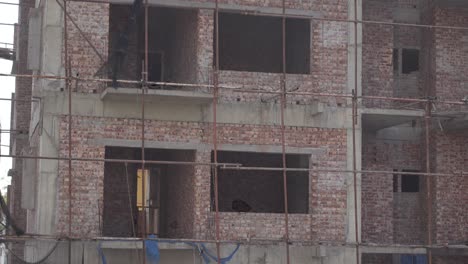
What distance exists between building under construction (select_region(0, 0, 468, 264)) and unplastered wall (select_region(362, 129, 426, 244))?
33 millimetres

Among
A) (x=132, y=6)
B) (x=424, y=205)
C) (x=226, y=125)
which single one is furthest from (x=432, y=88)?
(x=132, y=6)

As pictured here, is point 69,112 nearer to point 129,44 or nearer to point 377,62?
point 129,44

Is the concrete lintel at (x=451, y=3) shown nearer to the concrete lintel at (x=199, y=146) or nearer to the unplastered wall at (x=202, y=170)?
the unplastered wall at (x=202, y=170)

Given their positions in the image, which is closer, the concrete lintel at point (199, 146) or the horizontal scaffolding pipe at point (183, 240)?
the horizontal scaffolding pipe at point (183, 240)

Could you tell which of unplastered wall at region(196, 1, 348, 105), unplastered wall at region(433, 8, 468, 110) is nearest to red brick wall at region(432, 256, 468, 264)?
unplastered wall at region(433, 8, 468, 110)

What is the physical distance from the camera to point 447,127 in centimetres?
2253

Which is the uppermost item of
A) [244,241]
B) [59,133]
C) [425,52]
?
[425,52]

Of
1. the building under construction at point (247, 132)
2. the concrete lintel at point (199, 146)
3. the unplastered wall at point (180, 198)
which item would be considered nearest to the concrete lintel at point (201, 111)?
the building under construction at point (247, 132)

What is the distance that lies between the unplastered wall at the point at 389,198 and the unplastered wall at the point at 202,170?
87.6 inches

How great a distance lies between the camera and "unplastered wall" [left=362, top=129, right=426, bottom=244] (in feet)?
74.5

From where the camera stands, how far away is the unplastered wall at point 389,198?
74.5 ft

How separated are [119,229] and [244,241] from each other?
3.38m

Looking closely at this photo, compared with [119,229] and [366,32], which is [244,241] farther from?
[366,32]

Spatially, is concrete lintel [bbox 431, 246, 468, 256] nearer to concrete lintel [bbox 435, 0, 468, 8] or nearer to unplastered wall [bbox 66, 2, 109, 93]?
concrete lintel [bbox 435, 0, 468, 8]
